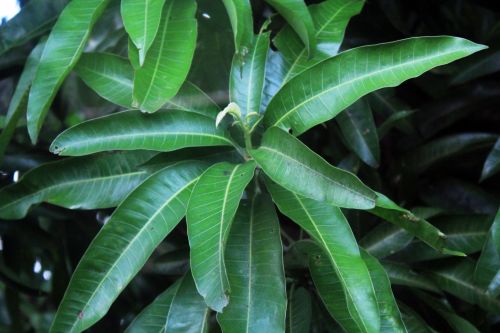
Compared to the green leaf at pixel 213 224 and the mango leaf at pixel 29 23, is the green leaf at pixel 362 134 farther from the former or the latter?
the mango leaf at pixel 29 23

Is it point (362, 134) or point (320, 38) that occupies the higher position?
point (320, 38)

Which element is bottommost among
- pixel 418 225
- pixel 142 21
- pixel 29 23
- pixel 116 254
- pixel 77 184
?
pixel 418 225

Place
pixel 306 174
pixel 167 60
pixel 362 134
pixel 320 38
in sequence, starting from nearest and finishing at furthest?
1. pixel 306 174
2. pixel 167 60
3. pixel 320 38
4. pixel 362 134

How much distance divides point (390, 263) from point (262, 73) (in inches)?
14.4

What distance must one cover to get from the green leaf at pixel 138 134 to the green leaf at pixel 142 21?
103 millimetres

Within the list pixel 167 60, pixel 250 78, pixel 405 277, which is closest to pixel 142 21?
pixel 167 60

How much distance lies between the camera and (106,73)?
0.86 metres

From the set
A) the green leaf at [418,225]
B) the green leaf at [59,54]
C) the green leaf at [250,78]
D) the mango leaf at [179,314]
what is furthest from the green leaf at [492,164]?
the green leaf at [59,54]

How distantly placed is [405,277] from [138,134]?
477 millimetres

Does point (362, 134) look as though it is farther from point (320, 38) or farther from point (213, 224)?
point (213, 224)

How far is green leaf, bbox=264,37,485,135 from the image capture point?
2.41 feet

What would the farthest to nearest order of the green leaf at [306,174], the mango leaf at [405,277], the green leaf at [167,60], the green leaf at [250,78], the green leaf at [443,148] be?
the green leaf at [443,148], the mango leaf at [405,277], the green leaf at [250,78], the green leaf at [167,60], the green leaf at [306,174]

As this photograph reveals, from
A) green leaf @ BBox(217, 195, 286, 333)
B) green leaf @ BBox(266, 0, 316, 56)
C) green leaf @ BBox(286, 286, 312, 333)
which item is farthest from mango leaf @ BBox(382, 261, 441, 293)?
green leaf @ BBox(266, 0, 316, 56)

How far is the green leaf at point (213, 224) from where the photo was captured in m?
0.66
